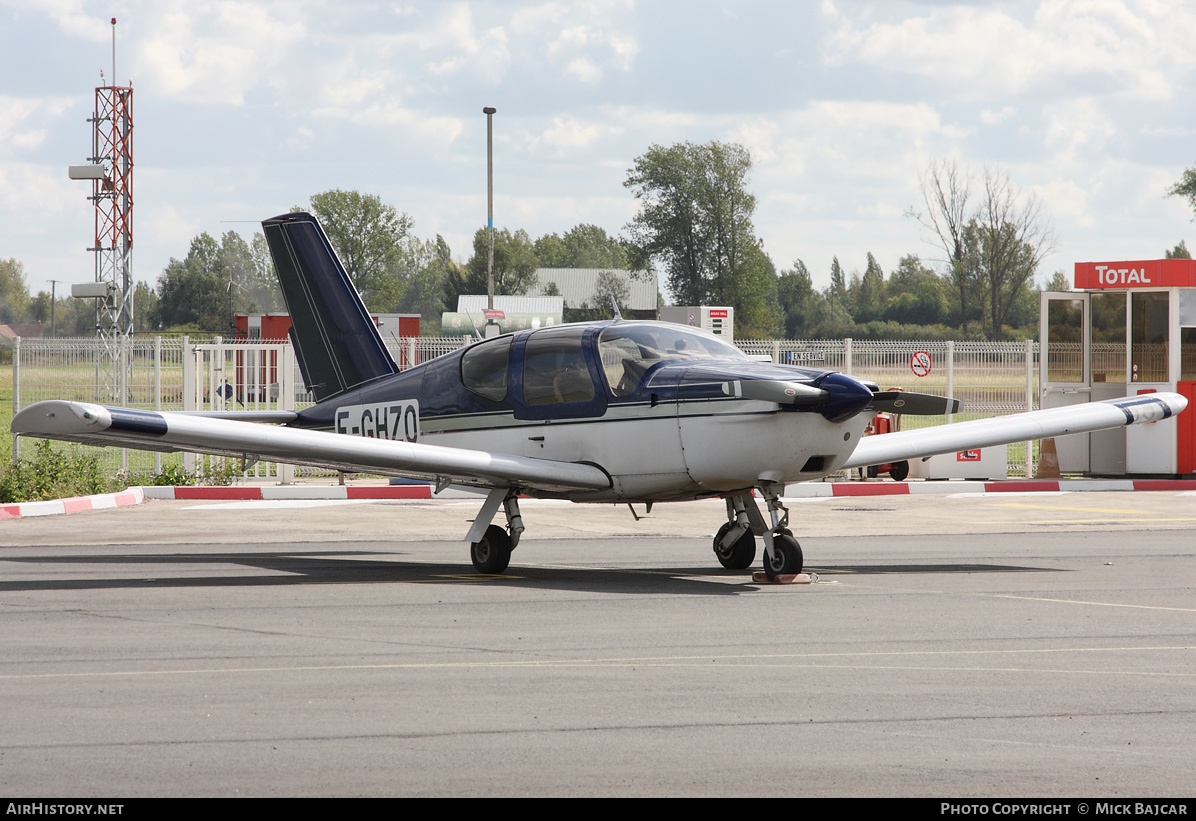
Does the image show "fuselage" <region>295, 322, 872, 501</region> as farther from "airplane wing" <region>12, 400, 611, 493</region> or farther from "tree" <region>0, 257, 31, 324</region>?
"tree" <region>0, 257, 31, 324</region>

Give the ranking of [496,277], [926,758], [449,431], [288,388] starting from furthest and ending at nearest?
[496,277] < [288,388] < [449,431] < [926,758]

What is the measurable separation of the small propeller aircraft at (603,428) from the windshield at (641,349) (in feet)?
0.04

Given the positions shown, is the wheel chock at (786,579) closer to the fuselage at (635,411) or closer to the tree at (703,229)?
the fuselage at (635,411)

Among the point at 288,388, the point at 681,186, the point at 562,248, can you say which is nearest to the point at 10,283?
the point at 562,248

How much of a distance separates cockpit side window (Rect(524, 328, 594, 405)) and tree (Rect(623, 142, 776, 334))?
86808 mm

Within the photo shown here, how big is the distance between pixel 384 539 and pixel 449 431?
2996 mm

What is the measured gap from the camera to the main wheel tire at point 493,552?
1119 cm

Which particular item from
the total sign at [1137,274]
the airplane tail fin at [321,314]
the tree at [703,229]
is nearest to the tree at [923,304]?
the tree at [703,229]

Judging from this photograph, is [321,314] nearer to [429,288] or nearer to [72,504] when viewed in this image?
[72,504]

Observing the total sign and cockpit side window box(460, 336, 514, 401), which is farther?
the total sign

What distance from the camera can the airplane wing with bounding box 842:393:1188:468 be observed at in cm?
1223

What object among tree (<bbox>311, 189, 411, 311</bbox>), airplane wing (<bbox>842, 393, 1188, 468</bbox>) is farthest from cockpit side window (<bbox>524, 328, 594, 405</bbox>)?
tree (<bbox>311, 189, 411, 311</bbox>)

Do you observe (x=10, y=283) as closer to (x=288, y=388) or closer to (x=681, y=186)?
(x=681, y=186)
